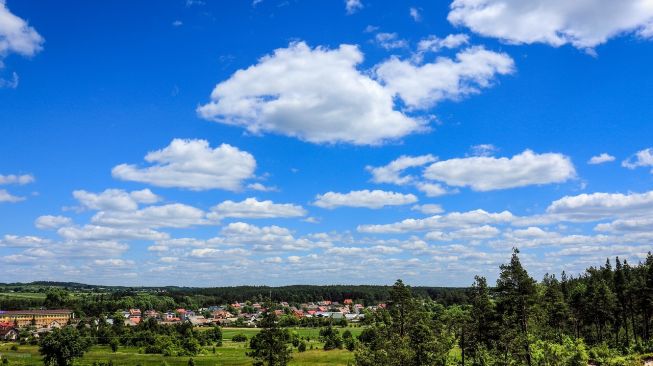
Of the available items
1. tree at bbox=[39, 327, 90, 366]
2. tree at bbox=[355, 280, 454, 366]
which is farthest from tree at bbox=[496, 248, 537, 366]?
tree at bbox=[39, 327, 90, 366]

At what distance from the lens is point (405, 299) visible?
58.5 meters

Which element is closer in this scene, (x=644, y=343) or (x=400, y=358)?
(x=400, y=358)

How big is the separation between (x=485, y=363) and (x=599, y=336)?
93.9ft

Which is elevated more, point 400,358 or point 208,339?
point 400,358

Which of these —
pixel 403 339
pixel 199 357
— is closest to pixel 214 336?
pixel 199 357

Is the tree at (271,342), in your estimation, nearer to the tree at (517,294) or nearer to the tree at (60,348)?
the tree at (517,294)

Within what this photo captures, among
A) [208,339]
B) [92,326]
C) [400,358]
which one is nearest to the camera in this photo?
[400,358]

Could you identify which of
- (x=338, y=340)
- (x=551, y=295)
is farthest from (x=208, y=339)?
(x=551, y=295)

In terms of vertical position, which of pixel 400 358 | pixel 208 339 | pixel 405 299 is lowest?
pixel 208 339

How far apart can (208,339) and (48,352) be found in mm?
49950

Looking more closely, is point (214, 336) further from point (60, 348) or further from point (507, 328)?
point (507, 328)

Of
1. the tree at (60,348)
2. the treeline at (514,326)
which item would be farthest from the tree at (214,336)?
the treeline at (514,326)

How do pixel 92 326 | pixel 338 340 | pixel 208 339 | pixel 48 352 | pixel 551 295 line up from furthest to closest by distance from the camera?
1. pixel 92 326
2. pixel 208 339
3. pixel 338 340
4. pixel 48 352
5. pixel 551 295

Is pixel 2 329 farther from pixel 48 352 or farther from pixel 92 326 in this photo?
pixel 48 352
